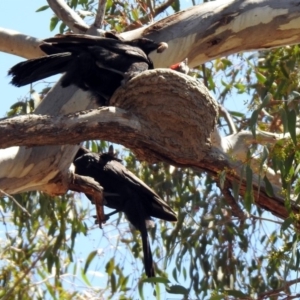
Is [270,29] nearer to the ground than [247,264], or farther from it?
farther from it

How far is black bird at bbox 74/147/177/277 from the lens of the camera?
12.8ft

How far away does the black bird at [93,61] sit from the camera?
3393mm

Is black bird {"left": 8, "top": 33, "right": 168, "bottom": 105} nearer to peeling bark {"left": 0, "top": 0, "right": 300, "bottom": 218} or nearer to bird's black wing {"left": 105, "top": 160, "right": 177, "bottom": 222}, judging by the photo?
peeling bark {"left": 0, "top": 0, "right": 300, "bottom": 218}

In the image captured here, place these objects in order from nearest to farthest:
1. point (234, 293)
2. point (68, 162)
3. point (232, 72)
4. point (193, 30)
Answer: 1. point (234, 293)
2. point (68, 162)
3. point (193, 30)
4. point (232, 72)

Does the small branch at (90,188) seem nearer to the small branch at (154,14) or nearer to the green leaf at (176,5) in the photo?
the small branch at (154,14)

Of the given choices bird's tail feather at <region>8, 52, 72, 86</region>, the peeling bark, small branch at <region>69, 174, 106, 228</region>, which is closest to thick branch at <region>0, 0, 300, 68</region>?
the peeling bark

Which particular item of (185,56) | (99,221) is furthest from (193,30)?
(99,221)

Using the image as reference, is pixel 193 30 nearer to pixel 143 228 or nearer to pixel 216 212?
pixel 143 228

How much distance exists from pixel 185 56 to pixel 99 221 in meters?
0.87

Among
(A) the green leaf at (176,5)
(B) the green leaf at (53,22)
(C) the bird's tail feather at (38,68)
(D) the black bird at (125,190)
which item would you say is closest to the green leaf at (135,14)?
(A) the green leaf at (176,5)

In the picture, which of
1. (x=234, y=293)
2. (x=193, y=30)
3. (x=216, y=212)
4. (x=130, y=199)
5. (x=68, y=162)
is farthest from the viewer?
(x=216, y=212)

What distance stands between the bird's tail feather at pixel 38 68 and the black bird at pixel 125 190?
0.58m

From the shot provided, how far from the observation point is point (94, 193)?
3531 mm

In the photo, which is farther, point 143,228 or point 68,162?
point 143,228
